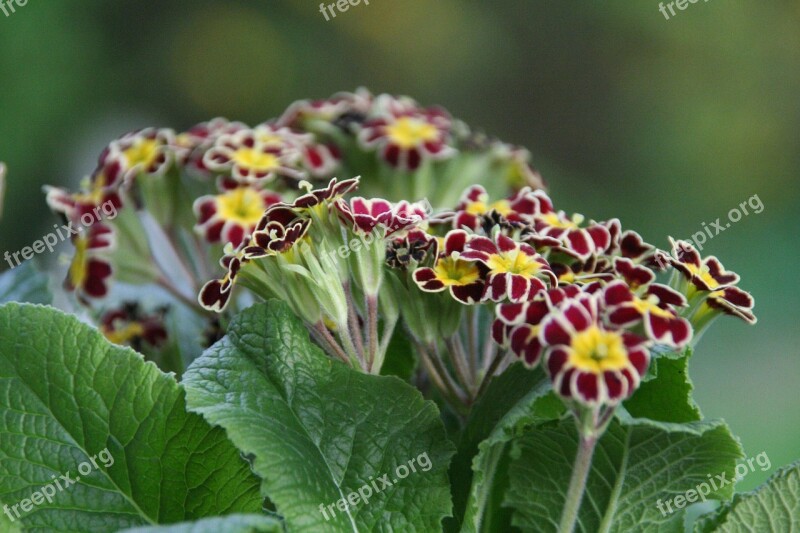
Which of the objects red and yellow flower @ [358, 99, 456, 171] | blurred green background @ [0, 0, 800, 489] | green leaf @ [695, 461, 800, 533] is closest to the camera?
green leaf @ [695, 461, 800, 533]

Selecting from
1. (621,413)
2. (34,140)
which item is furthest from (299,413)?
(34,140)

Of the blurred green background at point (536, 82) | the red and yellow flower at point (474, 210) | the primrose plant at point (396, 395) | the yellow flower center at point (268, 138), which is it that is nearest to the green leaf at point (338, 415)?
the primrose plant at point (396, 395)

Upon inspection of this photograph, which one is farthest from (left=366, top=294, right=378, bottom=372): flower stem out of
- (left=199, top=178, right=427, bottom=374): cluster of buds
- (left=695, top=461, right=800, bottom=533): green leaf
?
(left=695, top=461, right=800, bottom=533): green leaf

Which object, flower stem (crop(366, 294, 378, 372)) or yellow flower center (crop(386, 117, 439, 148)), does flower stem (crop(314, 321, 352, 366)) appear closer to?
flower stem (crop(366, 294, 378, 372))

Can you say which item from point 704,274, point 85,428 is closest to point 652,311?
point 704,274

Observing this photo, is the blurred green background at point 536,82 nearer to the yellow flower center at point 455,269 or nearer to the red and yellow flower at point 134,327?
the red and yellow flower at point 134,327

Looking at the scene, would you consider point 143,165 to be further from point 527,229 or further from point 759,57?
point 759,57

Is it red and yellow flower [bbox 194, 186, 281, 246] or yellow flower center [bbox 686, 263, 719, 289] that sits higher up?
red and yellow flower [bbox 194, 186, 281, 246]
